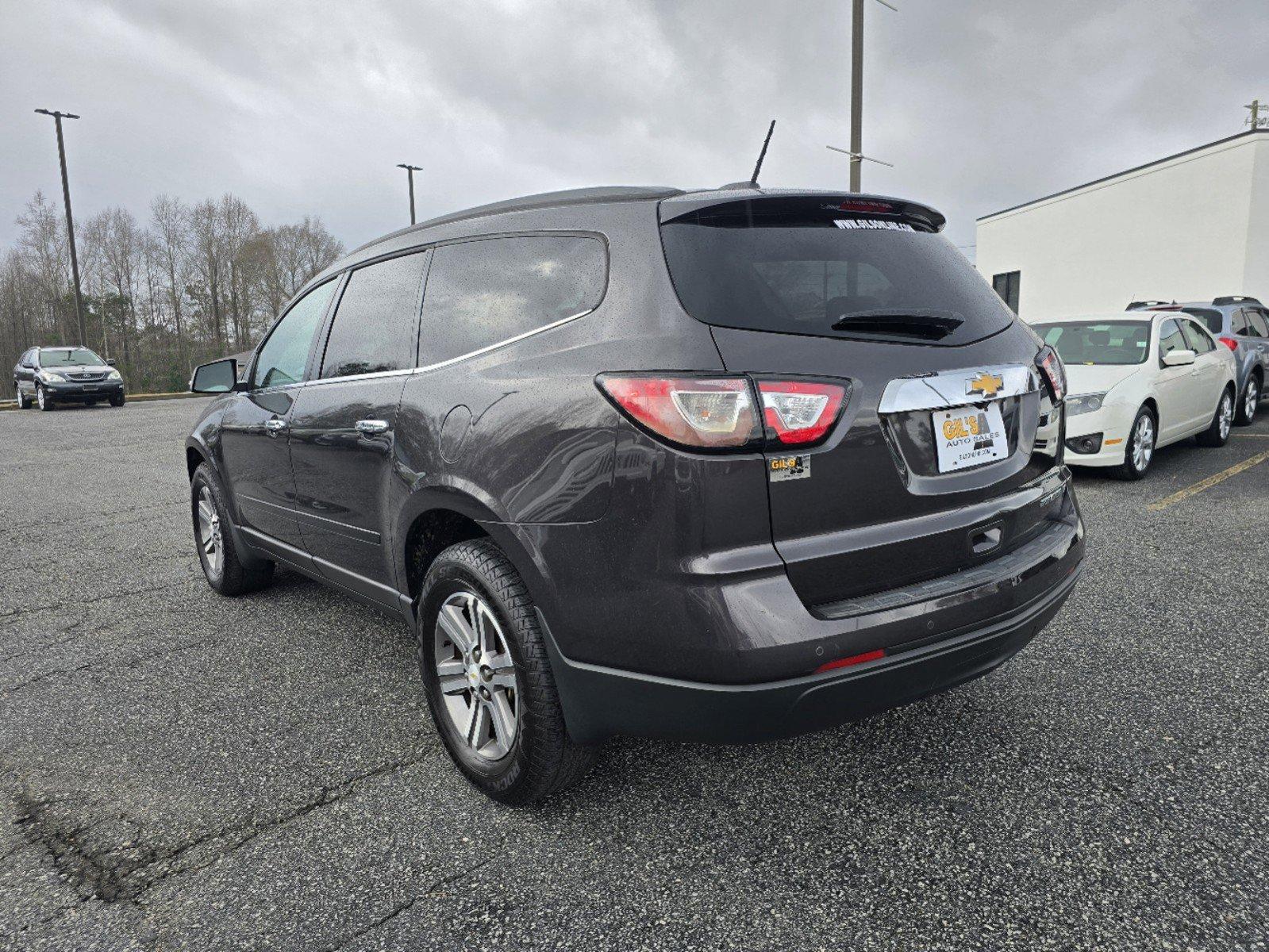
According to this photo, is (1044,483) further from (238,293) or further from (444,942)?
(238,293)

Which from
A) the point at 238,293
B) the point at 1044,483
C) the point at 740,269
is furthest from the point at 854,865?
the point at 238,293

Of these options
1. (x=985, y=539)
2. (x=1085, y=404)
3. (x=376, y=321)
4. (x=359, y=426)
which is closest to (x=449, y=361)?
(x=359, y=426)

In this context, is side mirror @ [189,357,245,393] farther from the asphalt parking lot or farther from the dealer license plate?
the dealer license plate

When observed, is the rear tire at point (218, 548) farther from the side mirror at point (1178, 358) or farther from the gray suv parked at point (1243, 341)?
the gray suv parked at point (1243, 341)

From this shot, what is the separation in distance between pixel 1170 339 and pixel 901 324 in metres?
7.35

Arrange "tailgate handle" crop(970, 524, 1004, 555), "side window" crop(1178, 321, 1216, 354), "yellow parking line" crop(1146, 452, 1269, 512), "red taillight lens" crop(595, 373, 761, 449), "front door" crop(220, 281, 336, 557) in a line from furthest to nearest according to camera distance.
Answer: "side window" crop(1178, 321, 1216, 354), "yellow parking line" crop(1146, 452, 1269, 512), "front door" crop(220, 281, 336, 557), "tailgate handle" crop(970, 524, 1004, 555), "red taillight lens" crop(595, 373, 761, 449)

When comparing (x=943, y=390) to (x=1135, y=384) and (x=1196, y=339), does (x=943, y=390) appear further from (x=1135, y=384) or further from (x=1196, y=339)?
(x=1196, y=339)

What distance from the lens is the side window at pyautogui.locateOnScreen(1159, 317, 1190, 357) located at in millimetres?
7730

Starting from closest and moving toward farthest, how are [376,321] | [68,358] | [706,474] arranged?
[706,474] → [376,321] → [68,358]

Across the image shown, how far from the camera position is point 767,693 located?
1.86 m

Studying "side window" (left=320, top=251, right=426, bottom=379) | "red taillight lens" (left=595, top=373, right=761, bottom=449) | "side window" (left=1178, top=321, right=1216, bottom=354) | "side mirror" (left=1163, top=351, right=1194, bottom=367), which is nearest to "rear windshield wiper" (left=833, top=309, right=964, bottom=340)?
"red taillight lens" (left=595, top=373, right=761, bottom=449)

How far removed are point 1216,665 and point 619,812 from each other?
246 cm

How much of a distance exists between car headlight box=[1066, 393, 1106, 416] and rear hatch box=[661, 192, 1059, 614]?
206 inches

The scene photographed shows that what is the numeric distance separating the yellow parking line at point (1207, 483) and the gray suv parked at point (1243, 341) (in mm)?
2371
